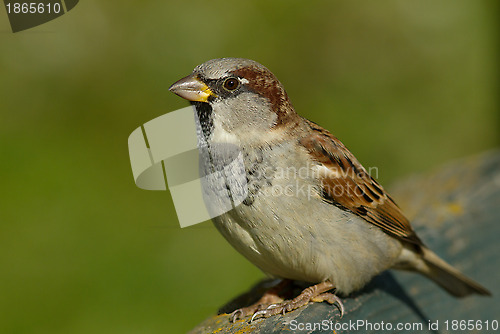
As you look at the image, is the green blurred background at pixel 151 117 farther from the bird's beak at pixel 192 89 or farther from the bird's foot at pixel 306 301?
the bird's beak at pixel 192 89

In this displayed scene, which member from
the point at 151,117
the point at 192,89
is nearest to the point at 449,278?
the point at 192,89

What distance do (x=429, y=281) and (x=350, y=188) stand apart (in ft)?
1.88

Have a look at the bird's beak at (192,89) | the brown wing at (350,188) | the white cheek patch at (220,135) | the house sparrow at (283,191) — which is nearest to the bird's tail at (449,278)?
the brown wing at (350,188)

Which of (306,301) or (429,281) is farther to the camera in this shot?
(429,281)

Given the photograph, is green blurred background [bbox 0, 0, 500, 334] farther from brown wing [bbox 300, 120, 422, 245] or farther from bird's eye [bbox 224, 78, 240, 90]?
bird's eye [bbox 224, 78, 240, 90]

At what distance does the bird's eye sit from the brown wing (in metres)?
0.26

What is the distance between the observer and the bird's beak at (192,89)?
5.09ft

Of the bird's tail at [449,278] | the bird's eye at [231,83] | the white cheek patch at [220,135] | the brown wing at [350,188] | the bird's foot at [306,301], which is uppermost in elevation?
the bird's eye at [231,83]

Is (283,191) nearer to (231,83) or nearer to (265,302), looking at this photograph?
(231,83)

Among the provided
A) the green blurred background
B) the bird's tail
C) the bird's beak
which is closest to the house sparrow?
the bird's beak

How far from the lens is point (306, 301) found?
1715mm

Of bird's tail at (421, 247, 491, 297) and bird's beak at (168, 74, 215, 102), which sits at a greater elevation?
bird's beak at (168, 74, 215, 102)

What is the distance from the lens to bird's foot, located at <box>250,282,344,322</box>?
163 centimetres

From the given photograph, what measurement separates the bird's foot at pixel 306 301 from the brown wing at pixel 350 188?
25 cm
